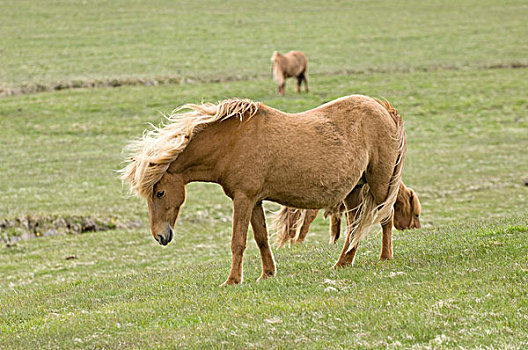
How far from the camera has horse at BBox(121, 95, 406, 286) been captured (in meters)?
8.09

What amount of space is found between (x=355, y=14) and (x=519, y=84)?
3139 cm

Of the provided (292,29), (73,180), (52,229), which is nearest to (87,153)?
(73,180)

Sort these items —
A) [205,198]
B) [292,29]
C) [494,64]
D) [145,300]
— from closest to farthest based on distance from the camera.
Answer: [145,300], [205,198], [494,64], [292,29]

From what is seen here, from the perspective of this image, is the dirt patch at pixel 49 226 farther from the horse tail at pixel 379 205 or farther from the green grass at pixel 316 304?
the horse tail at pixel 379 205

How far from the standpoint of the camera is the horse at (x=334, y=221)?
927cm

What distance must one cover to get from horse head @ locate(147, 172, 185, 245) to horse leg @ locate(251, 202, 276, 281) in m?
1.02

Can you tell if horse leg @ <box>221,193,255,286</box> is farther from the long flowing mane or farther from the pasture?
the long flowing mane

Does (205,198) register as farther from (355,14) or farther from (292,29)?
(355,14)

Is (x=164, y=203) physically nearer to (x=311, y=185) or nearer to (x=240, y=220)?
(x=240, y=220)

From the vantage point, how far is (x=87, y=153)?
28219 mm

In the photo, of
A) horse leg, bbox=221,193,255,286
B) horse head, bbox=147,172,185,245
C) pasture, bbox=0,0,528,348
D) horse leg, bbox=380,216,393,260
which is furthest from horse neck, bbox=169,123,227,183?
horse leg, bbox=380,216,393,260

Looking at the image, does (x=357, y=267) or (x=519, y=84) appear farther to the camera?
(x=519, y=84)

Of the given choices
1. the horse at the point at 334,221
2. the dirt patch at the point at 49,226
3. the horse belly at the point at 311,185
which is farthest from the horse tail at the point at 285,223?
the dirt patch at the point at 49,226

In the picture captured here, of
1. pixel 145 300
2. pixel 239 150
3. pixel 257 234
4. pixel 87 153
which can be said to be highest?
pixel 239 150
